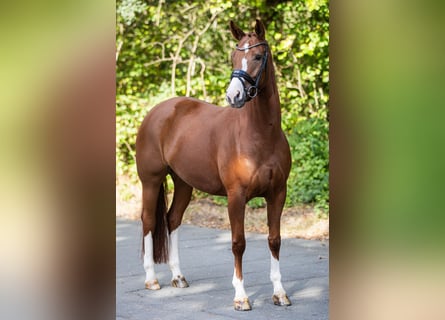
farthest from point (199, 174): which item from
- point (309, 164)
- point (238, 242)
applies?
point (309, 164)

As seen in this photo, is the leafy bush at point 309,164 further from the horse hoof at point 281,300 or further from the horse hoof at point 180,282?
the horse hoof at point 281,300

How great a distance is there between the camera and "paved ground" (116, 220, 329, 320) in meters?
5.21

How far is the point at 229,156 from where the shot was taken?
5.36 m

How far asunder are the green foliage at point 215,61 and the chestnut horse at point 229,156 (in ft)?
11.2

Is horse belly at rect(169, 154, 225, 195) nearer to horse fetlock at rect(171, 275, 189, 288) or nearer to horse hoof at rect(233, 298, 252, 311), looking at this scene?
horse fetlock at rect(171, 275, 189, 288)

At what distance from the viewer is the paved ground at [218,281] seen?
5.21m

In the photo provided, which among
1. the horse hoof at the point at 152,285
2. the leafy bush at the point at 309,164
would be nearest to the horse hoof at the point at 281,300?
the horse hoof at the point at 152,285

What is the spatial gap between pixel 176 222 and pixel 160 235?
0.57 ft

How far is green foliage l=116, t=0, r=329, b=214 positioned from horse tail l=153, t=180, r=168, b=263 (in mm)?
3360
